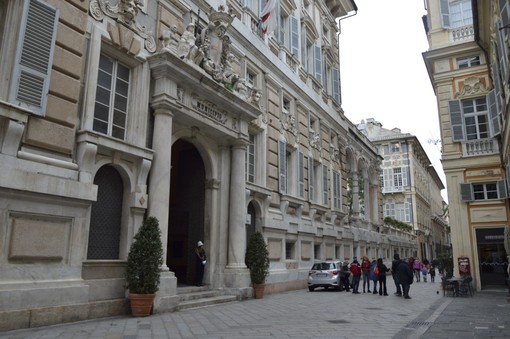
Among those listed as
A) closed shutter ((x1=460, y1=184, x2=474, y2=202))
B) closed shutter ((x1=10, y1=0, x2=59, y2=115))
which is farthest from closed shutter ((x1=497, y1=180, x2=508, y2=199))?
closed shutter ((x1=10, y1=0, x2=59, y2=115))

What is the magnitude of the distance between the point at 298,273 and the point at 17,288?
1358cm

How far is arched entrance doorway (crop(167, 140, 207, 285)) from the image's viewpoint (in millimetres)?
15078

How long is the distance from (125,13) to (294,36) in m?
12.7

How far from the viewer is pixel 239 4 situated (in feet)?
59.0

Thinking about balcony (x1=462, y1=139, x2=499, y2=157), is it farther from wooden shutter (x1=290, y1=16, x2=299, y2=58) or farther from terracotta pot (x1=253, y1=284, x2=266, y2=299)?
terracotta pot (x1=253, y1=284, x2=266, y2=299)

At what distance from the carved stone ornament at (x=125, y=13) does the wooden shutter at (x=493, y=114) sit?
15.9m

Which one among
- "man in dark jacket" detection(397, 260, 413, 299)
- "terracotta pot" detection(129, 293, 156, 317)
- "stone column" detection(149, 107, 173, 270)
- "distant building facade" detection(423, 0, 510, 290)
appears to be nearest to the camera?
"terracotta pot" detection(129, 293, 156, 317)

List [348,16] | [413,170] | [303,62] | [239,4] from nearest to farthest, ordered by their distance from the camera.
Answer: [239,4] < [303,62] < [348,16] < [413,170]

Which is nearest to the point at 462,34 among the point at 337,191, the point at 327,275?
the point at 337,191

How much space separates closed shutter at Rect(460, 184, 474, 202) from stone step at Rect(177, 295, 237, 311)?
45.1 feet

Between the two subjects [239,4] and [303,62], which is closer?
[239,4]

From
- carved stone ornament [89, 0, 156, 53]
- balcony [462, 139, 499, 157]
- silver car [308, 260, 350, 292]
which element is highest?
carved stone ornament [89, 0, 156, 53]

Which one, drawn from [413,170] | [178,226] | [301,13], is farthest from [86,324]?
[413,170]

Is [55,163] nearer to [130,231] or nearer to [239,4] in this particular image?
[130,231]
